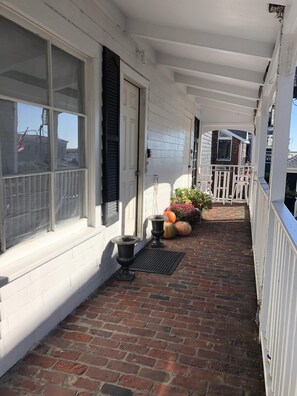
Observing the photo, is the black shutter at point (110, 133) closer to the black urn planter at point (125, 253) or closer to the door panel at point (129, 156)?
the black urn planter at point (125, 253)

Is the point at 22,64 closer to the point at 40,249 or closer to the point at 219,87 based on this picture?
the point at 40,249

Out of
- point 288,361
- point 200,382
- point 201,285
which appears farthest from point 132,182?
point 288,361

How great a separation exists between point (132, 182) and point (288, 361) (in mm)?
3239

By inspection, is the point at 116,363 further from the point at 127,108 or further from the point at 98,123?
the point at 127,108

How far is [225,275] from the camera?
3.71 m

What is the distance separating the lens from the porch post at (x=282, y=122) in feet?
6.75

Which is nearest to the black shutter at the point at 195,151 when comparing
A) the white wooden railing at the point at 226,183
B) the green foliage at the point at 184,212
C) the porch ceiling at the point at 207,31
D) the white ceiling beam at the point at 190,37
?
the white wooden railing at the point at 226,183

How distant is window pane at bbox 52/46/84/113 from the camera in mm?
2529

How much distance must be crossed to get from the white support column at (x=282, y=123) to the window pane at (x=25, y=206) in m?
1.66

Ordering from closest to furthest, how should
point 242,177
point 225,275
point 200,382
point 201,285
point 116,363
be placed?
point 200,382 < point 116,363 < point 201,285 < point 225,275 < point 242,177

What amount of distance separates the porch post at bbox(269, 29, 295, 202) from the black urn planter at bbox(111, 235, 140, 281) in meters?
1.67

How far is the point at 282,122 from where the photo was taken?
2.13 metres

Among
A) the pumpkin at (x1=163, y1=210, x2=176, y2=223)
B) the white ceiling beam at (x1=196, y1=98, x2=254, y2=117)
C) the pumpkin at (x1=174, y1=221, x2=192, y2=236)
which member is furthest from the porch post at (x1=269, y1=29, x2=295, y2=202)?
the white ceiling beam at (x1=196, y1=98, x2=254, y2=117)

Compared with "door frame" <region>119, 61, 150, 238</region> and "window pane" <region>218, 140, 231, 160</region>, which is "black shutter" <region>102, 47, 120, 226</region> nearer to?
"door frame" <region>119, 61, 150, 238</region>
